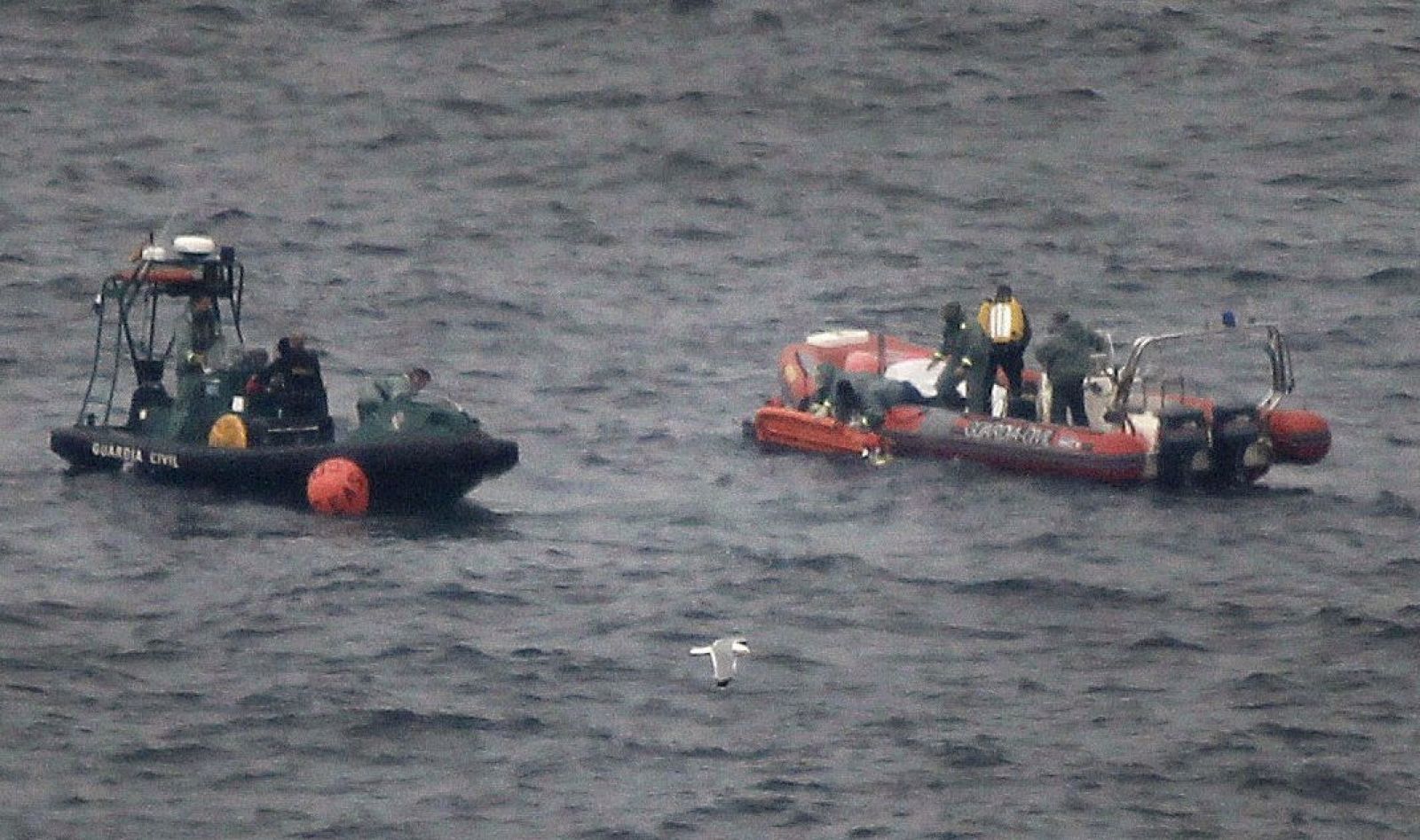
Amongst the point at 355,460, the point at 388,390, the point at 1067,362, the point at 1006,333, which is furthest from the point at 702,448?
the point at 355,460

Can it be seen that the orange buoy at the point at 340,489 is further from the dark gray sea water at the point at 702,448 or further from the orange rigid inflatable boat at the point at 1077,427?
the orange rigid inflatable boat at the point at 1077,427

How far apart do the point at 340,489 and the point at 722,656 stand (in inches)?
224

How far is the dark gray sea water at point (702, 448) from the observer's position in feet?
73.8

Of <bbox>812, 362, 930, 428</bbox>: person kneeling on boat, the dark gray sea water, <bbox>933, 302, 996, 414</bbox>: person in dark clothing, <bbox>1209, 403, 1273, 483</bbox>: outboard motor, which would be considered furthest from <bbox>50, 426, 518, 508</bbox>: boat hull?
<bbox>1209, 403, 1273, 483</bbox>: outboard motor

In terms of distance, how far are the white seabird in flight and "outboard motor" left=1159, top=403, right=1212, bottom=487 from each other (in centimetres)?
685

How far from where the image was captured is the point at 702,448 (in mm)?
32562

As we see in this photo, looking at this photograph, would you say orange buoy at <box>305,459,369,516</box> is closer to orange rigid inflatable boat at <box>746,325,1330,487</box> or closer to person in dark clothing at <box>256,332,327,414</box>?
person in dark clothing at <box>256,332,327,414</box>

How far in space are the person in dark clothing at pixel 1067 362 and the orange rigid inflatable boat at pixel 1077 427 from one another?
0.19 m

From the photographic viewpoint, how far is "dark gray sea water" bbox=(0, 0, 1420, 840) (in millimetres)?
22484

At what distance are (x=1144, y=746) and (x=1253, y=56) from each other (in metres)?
29.0

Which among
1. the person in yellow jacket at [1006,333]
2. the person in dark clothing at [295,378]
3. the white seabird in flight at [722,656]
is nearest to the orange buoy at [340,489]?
the person in dark clothing at [295,378]

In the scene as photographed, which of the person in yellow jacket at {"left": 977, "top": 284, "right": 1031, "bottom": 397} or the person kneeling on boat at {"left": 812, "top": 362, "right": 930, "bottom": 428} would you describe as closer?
the person in yellow jacket at {"left": 977, "top": 284, "right": 1031, "bottom": 397}

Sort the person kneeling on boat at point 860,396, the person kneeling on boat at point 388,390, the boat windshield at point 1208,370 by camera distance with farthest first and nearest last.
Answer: the person kneeling on boat at point 860,396 → the boat windshield at point 1208,370 → the person kneeling on boat at point 388,390

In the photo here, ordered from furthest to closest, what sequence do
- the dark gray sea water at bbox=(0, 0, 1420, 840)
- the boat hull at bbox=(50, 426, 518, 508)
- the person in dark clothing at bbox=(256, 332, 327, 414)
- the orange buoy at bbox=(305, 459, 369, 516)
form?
the person in dark clothing at bbox=(256, 332, 327, 414)
the boat hull at bbox=(50, 426, 518, 508)
the orange buoy at bbox=(305, 459, 369, 516)
the dark gray sea water at bbox=(0, 0, 1420, 840)
